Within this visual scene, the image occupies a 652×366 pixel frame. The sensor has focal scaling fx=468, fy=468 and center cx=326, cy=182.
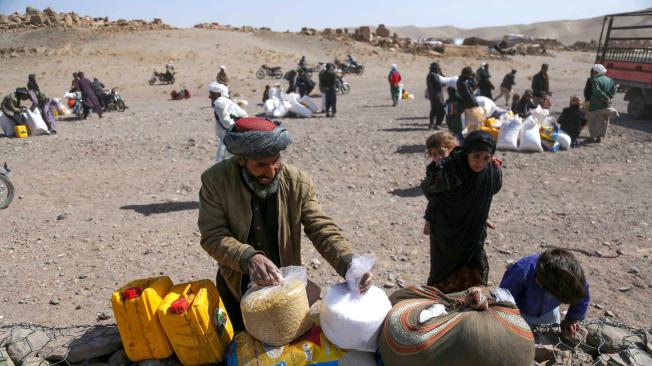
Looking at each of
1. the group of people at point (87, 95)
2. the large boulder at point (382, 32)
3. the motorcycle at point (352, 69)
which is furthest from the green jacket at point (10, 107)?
the large boulder at point (382, 32)

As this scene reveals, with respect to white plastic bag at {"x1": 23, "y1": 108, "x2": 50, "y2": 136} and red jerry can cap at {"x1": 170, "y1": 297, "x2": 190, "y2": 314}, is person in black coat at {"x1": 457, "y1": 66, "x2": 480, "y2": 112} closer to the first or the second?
red jerry can cap at {"x1": 170, "y1": 297, "x2": 190, "y2": 314}

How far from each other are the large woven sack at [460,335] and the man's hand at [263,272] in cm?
44

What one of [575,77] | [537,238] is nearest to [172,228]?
[537,238]

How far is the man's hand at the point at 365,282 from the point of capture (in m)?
1.71

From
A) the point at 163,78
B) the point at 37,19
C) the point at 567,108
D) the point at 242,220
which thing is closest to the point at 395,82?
the point at 567,108

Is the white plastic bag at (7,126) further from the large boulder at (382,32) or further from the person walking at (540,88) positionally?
the large boulder at (382,32)

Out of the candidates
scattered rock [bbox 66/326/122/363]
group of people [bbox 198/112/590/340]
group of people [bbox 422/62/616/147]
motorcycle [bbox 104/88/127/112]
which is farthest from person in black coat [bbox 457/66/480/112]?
motorcycle [bbox 104/88/127/112]

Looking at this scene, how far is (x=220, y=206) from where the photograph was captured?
76.1 inches

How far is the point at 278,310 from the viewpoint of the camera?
5.59 ft

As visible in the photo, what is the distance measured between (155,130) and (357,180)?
18.1ft

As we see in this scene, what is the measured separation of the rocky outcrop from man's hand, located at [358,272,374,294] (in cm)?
3767

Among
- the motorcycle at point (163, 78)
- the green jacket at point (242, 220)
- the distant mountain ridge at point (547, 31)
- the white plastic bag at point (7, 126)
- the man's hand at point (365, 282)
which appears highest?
the distant mountain ridge at point (547, 31)

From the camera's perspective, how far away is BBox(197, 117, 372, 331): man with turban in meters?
1.77

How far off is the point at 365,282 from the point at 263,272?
14.8 inches
